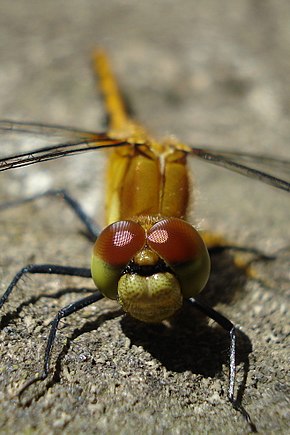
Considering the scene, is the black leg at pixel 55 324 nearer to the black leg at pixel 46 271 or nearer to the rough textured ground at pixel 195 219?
the rough textured ground at pixel 195 219

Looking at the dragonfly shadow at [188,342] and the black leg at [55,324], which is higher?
the black leg at [55,324]

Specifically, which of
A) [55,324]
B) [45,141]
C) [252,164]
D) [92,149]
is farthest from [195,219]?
[45,141]

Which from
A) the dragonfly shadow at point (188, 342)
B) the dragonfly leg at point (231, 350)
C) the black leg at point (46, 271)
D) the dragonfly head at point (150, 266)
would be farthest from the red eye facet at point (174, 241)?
the black leg at point (46, 271)

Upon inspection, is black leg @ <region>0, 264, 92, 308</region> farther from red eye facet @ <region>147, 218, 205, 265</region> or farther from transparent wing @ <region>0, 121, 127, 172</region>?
red eye facet @ <region>147, 218, 205, 265</region>

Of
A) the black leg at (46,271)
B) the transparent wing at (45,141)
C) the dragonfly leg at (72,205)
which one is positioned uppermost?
the transparent wing at (45,141)

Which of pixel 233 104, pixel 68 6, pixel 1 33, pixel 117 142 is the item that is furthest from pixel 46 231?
pixel 68 6

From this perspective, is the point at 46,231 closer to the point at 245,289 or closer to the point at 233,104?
the point at 245,289
